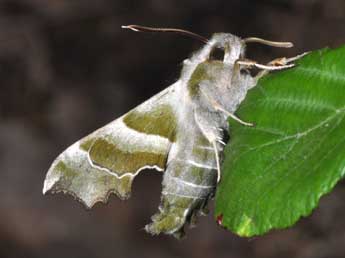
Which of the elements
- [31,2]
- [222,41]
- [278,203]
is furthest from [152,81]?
[278,203]

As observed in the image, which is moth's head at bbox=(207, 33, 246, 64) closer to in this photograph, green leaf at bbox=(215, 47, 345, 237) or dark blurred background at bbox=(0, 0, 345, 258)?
green leaf at bbox=(215, 47, 345, 237)

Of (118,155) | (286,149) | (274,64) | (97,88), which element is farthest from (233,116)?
(97,88)

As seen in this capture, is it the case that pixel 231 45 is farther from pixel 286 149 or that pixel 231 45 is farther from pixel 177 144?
pixel 286 149

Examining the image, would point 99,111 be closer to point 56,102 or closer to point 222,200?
point 56,102

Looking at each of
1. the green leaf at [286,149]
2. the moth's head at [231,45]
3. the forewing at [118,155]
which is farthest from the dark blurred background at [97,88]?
the green leaf at [286,149]

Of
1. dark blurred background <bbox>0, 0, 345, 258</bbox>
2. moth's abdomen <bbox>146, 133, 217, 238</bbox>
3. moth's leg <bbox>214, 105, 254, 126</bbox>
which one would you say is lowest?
dark blurred background <bbox>0, 0, 345, 258</bbox>

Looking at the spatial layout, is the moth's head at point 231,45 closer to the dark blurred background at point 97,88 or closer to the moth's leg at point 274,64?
the moth's leg at point 274,64

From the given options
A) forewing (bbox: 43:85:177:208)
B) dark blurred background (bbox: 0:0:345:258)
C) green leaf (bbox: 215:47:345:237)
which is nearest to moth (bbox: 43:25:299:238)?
forewing (bbox: 43:85:177:208)
